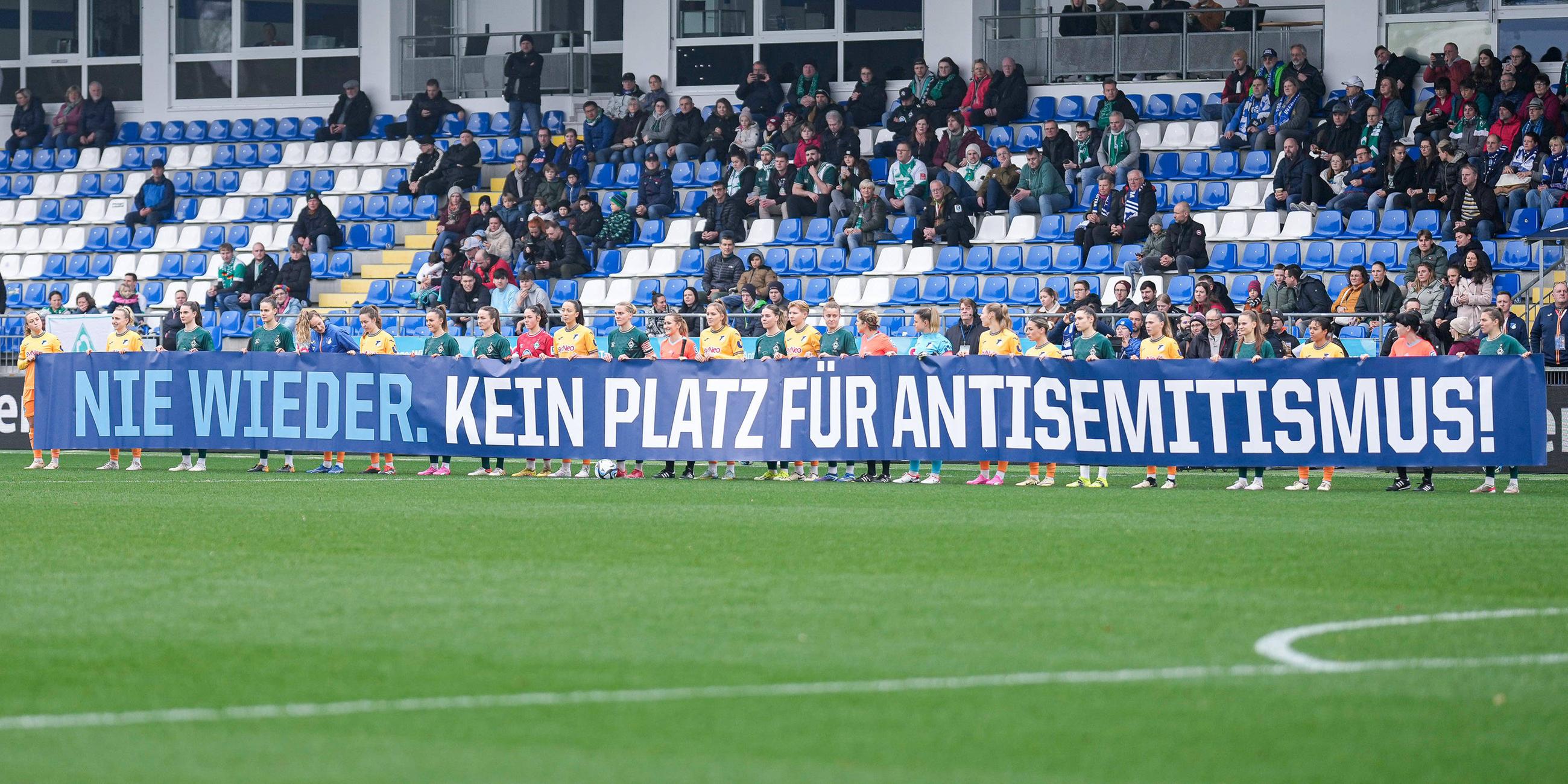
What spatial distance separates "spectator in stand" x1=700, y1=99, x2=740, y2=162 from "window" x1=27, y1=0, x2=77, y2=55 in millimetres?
15432

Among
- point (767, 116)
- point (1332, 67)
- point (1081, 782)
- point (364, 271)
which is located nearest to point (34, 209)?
point (364, 271)

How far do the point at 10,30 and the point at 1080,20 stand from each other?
71.9ft

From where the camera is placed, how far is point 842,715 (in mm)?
6020

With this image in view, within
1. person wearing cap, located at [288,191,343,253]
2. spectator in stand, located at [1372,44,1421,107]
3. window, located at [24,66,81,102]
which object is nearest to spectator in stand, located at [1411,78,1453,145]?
spectator in stand, located at [1372,44,1421,107]

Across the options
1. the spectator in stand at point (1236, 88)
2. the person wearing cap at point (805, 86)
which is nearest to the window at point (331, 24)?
the person wearing cap at point (805, 86)

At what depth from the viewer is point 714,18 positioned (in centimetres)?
3353

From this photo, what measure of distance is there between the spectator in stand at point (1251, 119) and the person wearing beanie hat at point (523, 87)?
471 inches

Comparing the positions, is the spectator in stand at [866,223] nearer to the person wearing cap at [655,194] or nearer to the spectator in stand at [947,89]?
the spectator in stand at [947,89]

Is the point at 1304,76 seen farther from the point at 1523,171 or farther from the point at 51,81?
the point at 51,81

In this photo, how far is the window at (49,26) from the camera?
38062 millimetres

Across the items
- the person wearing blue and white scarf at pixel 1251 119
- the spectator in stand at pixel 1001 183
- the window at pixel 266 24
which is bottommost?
the spectator in stand at pixel 1001 183

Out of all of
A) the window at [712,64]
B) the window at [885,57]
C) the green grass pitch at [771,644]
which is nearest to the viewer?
the green grass pitch at [771,644]

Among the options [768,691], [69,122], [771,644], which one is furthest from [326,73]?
[768,691]

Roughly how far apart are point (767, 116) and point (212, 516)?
58.9 ft
